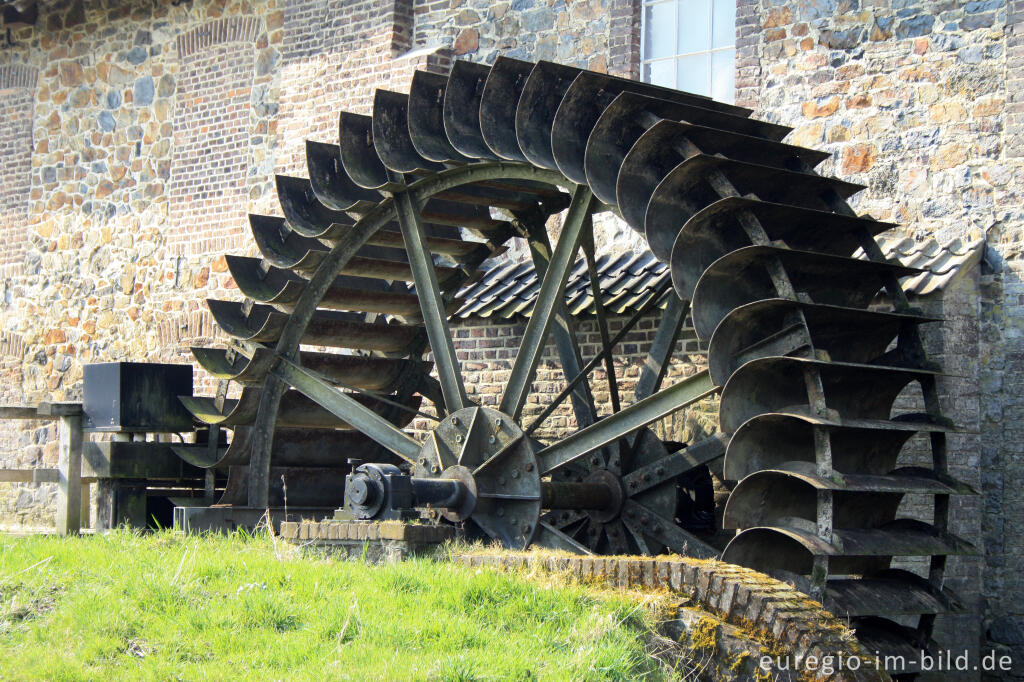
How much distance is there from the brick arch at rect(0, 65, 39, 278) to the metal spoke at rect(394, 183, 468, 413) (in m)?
6.87

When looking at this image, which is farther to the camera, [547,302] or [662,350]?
[662,350]

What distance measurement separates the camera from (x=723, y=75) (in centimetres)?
875

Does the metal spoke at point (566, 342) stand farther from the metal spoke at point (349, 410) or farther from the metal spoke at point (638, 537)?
the metal spoke at point (349, 410)

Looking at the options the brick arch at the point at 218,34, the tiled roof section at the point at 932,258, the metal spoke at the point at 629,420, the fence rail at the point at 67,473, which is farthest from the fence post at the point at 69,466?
the tiled roof section at the point at 932,258

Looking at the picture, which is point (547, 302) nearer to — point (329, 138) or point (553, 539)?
point (553, 539)

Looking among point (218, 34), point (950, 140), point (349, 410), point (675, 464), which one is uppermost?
point (218, 34)

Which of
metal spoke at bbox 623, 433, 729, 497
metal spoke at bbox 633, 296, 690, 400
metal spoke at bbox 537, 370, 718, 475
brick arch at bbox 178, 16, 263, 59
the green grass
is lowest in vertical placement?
the green grass

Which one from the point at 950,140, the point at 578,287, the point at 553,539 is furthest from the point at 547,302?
the point at 950,140

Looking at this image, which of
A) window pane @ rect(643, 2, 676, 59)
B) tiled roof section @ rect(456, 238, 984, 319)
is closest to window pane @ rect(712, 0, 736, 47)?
window pane @ rect(643, 2, 676, 59)

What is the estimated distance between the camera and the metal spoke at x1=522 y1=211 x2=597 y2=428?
26.2ft

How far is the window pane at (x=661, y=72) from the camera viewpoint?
9000 mm

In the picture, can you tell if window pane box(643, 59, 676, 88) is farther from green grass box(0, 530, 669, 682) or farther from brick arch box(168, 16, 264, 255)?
green grass box(0, 530, 669, 682)

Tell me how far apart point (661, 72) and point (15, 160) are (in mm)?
7504

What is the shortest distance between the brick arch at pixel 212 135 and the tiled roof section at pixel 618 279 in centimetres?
293
